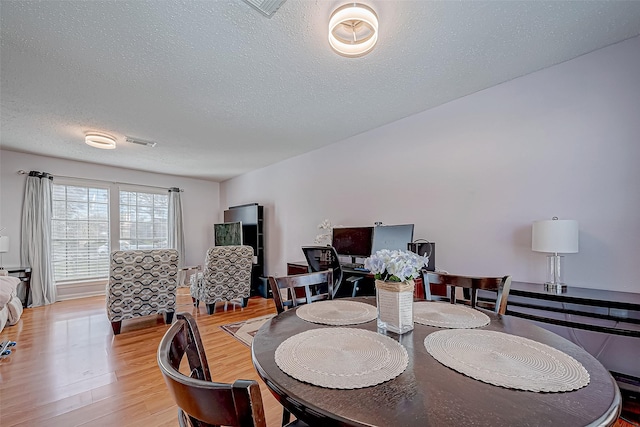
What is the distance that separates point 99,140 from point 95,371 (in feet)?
9.16

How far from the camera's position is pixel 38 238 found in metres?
4.58

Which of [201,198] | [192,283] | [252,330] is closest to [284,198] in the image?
[192,283]

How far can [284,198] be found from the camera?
504cm

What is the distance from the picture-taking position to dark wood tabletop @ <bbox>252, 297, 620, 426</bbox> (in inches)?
23.2

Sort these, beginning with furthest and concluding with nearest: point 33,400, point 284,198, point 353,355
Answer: point 284,198
point 33,400
point 353,355

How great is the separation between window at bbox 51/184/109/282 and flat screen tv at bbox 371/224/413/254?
5.37m

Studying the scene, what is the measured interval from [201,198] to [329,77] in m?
5.39

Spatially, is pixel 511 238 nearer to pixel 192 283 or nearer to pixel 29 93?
pixel 192 283

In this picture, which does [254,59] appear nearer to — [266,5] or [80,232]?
[266,5]

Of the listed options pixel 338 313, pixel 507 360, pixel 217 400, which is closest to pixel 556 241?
pixel 507 360

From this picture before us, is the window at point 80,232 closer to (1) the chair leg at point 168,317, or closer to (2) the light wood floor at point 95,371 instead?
(2) the light wood floor at point 95,371

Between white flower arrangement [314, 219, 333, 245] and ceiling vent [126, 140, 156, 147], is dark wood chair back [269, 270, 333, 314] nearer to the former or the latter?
white flower arrangement [314, 219, 333, 245]

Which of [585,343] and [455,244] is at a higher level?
[455,244]

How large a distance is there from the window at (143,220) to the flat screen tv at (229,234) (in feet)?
3.88
